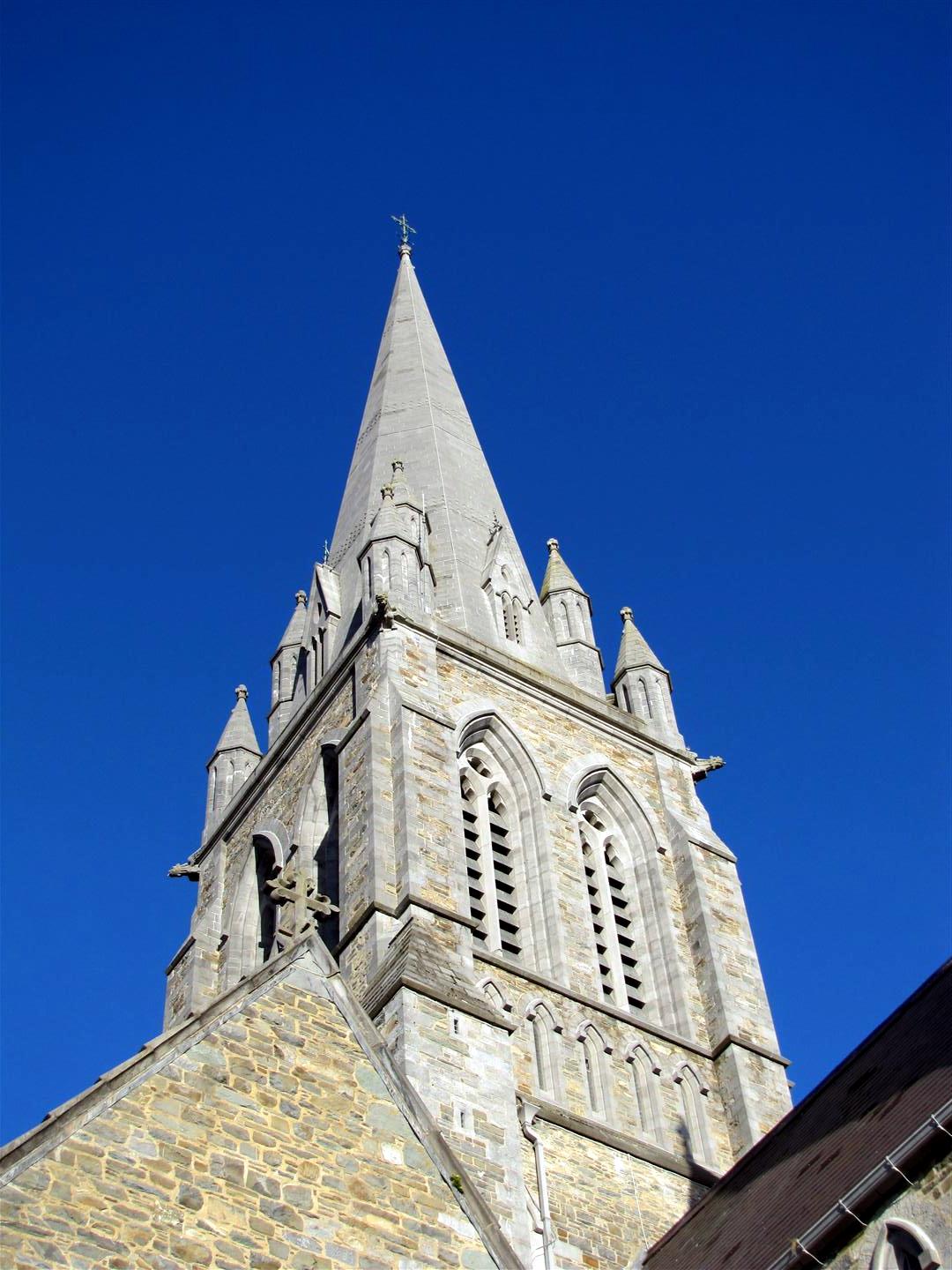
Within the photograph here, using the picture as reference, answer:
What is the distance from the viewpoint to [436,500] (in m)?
29.9

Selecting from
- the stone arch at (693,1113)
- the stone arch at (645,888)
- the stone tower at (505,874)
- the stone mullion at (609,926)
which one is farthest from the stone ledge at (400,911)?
the stone arch at (645,888)

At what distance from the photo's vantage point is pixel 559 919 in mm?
21734

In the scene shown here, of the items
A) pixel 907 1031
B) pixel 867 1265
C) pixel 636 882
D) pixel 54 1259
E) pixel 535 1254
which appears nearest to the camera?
pixel 54 1259

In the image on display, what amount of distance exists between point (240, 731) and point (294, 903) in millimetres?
17174

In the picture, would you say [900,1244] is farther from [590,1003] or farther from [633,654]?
[633,654]

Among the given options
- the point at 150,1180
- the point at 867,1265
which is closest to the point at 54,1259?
the point at 150,1180

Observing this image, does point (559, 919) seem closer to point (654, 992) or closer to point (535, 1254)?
point (654, 992)

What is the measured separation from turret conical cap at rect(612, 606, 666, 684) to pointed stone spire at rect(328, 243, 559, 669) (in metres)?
1.08

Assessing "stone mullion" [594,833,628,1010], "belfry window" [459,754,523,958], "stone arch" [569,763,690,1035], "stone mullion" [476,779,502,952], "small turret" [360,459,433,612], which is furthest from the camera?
"small turret" [360,459,433,612]

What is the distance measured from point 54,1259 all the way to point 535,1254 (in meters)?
9.25

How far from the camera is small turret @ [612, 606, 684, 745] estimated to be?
26.8 m

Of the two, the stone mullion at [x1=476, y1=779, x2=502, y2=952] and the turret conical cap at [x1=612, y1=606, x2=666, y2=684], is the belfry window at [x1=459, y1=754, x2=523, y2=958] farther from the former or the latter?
the turret conical cap at [x1=612, y1=606, x2=666, y2=684]

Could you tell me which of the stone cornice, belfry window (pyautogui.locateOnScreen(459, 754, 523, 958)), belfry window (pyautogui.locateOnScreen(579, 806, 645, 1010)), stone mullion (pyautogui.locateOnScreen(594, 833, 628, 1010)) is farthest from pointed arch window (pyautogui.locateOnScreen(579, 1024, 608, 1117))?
belfry window (pyautogui.locateOnScreen(459, 754, 523, 958))

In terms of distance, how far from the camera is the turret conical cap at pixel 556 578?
98.4 ft
